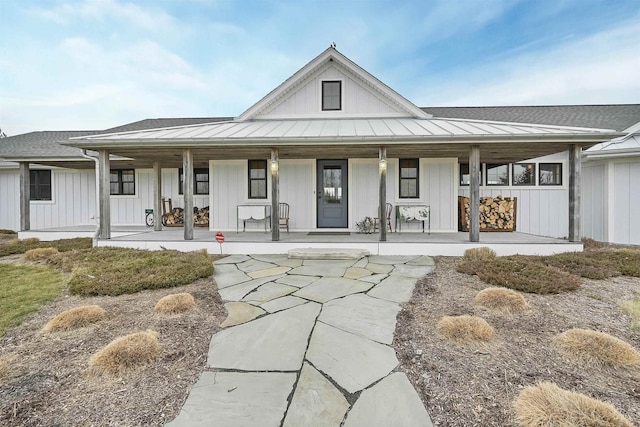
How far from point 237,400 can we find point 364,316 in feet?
5.52

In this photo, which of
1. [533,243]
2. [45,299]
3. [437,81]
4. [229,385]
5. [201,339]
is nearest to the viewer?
[229,385]

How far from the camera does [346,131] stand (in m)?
6.88

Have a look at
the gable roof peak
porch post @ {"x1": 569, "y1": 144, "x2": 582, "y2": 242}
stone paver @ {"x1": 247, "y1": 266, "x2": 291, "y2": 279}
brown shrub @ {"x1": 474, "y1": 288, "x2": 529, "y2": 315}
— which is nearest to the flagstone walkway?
stone paver @ {"x1": 247, "y1": 266, "x2": 291, "y2": 279}

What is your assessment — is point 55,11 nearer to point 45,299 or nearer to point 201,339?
point 45,299

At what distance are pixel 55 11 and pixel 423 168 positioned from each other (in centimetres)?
1389


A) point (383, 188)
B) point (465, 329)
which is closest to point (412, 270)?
point (383, 188)

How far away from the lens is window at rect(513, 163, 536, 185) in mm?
9430

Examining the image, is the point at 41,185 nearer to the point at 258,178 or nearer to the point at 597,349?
the point at 258,178

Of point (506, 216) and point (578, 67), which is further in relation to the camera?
point (578, 67)

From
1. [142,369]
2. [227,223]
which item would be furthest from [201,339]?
[227,223]

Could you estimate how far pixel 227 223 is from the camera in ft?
29.8

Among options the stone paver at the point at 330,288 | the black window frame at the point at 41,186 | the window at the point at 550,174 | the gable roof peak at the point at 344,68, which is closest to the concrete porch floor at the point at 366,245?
the stone paver at the point at 330,288

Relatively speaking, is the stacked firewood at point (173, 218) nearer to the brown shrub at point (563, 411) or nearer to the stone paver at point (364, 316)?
the stone paver at point (364, 316)

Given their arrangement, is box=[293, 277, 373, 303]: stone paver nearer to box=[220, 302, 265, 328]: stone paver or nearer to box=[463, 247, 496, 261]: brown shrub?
box=[220, 302, 265, 328]: stone paver
